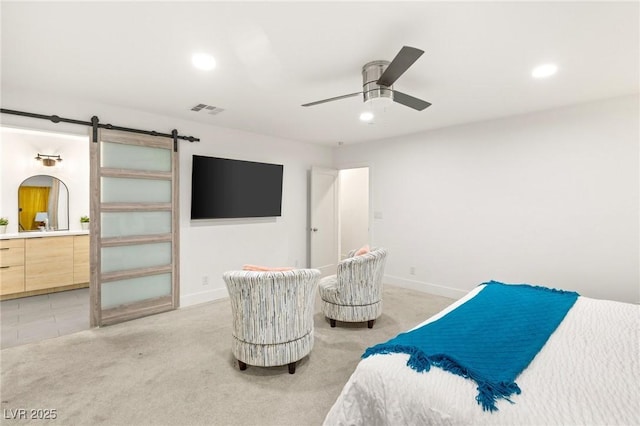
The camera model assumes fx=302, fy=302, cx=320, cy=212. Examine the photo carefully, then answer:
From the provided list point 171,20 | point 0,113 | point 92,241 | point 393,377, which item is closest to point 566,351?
point 393,377

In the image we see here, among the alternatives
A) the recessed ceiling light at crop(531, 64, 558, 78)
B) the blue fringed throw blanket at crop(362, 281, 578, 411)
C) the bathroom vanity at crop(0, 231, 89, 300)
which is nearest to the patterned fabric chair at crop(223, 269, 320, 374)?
the blue fringed throw blanket at crop(362, 281, 578, 411)

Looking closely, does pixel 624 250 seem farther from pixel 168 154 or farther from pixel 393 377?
pixel 168 154

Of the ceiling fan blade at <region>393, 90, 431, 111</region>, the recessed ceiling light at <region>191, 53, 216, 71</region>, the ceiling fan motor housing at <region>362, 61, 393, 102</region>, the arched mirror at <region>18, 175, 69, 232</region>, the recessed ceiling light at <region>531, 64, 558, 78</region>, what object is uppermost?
the recessed ceiling light at <region>531, 64, 558, 78</region>

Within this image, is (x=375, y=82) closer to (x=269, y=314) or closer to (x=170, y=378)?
(x=269, y=314)

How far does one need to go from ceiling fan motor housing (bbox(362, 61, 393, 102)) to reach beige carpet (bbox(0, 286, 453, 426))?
2.26 metres

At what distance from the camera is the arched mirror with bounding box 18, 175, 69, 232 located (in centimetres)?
474

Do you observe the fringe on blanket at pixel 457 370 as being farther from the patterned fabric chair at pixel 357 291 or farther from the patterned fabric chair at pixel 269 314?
the patterned fabric chair at pixel 357 291

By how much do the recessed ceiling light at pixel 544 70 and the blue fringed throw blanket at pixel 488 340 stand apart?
1.92 metres

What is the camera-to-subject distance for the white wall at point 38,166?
4.55 m

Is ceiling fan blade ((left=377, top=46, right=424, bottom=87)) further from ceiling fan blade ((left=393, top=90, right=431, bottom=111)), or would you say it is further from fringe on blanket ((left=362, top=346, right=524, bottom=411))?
fringe on blanket ((left=362, top=346, right=524, bottom=411))

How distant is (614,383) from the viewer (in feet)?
4.15

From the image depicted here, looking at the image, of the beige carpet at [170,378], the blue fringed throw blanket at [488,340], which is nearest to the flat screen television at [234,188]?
the beige carpet at [170,378]

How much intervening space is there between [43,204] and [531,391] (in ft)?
21.5

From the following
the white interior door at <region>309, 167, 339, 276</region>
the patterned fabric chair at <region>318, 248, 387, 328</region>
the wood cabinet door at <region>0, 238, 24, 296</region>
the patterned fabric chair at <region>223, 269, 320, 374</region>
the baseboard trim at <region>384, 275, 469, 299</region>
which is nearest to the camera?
the patterned fabric chair at <region>223, 269, 320, 374</region>
